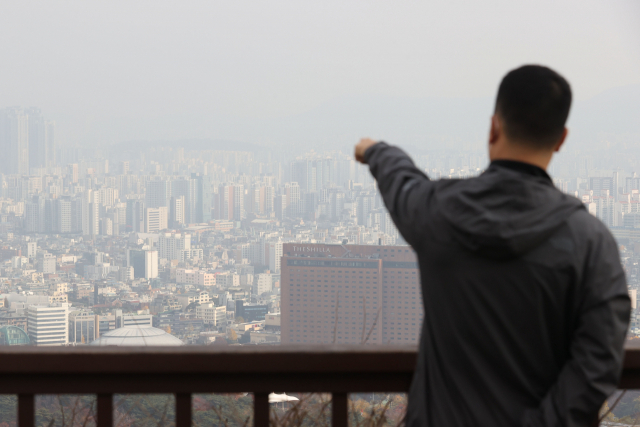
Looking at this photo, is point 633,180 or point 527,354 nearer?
point 527,354

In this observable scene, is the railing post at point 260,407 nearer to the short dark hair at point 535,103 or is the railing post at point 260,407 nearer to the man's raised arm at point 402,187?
the man's raised arm at point 402,187

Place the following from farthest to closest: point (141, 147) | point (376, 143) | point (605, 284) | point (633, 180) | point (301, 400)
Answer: point (141, 147) → point (633, 180) → point (301, 400) → point (376, 143) → point (605, 284)

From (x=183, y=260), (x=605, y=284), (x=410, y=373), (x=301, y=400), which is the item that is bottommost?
(x=183, y=260)

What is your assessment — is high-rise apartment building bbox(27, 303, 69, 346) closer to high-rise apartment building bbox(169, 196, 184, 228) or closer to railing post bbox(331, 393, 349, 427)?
railing post bbox(331, 393, 349, 427)

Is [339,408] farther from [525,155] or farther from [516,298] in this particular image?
[525,155]

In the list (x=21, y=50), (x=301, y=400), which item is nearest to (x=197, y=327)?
(x=301, y=400)

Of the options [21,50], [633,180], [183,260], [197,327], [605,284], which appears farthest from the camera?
[21,50]

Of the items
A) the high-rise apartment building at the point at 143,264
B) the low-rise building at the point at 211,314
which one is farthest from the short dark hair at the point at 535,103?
the high-rise apartment building at the point at 143,264

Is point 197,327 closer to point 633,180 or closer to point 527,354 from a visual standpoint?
point 527,354
